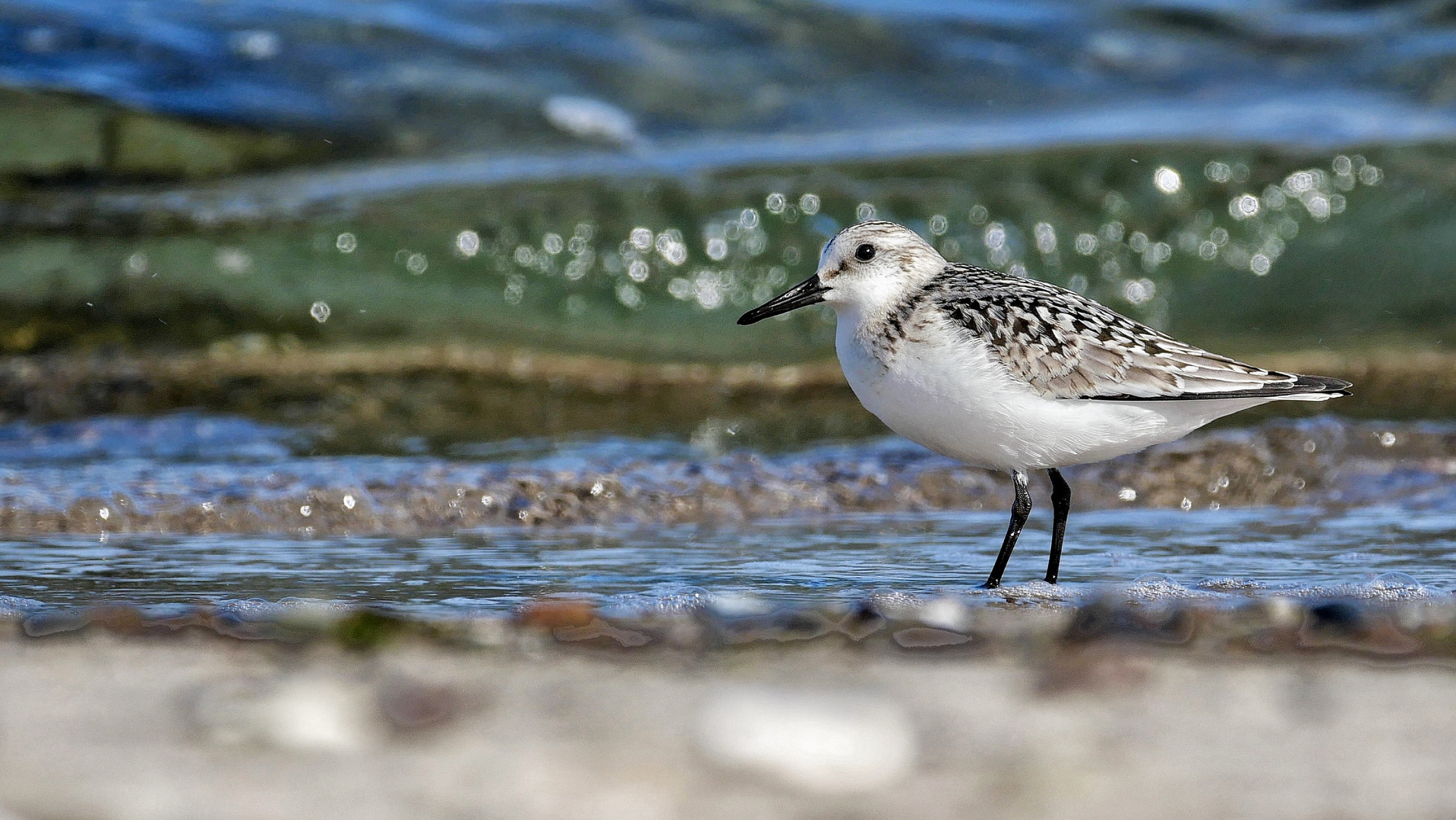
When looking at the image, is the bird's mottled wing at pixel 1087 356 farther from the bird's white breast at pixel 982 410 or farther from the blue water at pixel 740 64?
the blue water at pixel 740 64

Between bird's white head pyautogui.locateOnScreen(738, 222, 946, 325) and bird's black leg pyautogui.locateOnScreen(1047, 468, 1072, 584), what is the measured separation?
2.40 feet

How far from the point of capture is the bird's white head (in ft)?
14.8

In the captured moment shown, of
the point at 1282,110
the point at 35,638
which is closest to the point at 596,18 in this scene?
the point at 1282,110

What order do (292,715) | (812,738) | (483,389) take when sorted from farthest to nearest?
(483,389) → (292,715) → (812,738)

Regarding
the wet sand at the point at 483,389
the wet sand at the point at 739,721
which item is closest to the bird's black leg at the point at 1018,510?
the wet sand at the point at 739,721

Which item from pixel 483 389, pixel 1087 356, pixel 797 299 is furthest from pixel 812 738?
pixel 483 389

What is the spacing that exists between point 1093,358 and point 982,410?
1.11 ft

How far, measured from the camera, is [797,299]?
15.6 feet

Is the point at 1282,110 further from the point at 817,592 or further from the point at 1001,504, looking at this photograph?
the point at 817,592

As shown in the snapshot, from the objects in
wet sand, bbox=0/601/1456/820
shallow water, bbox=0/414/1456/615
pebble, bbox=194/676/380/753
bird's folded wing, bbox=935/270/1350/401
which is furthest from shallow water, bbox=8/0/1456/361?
pebble, bbox=194/676/380/753

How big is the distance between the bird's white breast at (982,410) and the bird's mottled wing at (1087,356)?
0.05 m

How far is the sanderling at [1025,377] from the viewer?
4.23 meters

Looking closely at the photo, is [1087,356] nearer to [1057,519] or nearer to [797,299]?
[1057,519]

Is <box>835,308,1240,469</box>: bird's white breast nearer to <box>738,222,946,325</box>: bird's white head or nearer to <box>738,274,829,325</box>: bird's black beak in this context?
<box>738,222,946,325</box>: bird's white head
